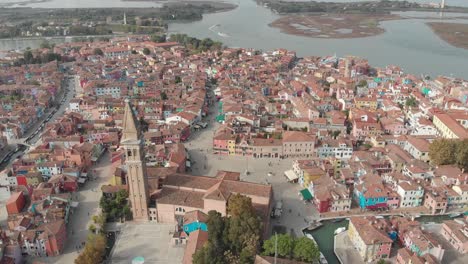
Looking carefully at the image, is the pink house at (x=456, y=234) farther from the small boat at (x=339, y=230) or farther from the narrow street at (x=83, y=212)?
the narrow street at (x=83, y=212)

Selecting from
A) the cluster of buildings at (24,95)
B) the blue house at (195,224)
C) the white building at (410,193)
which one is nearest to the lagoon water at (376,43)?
the cluster of buildings at (24,95)

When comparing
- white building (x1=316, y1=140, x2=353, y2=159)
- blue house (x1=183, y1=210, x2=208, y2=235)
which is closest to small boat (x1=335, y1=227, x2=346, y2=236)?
blue house (x1=183, y1=210, x2=208, y2=235)

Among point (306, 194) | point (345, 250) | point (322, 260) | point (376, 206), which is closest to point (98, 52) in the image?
point (306, 194)

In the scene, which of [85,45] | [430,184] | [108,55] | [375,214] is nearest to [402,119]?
[430,184]

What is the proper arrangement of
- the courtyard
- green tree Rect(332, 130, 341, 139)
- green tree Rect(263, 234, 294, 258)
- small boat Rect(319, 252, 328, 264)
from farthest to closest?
green tree Rect(332, 130, 341, 139) → the courtyard → small boat Rect(319, 252, 328, 264) → green tree Rect(263, 234, 294, 258)

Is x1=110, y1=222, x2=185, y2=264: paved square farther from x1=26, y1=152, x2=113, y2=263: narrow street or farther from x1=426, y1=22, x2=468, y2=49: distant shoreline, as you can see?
x1=426, y1=22, x2=468, y2=49: distant shoreline

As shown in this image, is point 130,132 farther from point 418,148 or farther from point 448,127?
point 448,127
